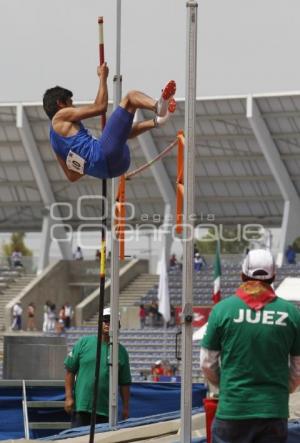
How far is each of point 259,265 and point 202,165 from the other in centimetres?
3662

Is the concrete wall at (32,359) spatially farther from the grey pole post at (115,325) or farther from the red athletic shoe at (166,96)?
the red athletic shoe at (166,96)

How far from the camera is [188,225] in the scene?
23.3ft

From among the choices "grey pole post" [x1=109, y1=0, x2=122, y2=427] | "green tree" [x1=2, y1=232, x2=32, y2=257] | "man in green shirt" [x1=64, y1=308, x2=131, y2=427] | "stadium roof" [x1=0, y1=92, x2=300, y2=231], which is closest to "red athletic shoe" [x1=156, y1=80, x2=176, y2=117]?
"grey pole post" [x1=109, y1=0, x2=122, y2=427]

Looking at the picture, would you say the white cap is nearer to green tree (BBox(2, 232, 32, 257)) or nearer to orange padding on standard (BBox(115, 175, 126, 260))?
orange padding on standard (BBox(115, 175, 126, 260))

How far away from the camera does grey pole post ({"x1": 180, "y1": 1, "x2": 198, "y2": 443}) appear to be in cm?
706

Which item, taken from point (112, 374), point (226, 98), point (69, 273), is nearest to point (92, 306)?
point (69, 273)

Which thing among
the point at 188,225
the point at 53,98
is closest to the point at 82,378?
the point at 53,98

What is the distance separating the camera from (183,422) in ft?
23.3

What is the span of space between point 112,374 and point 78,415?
446 millimetres

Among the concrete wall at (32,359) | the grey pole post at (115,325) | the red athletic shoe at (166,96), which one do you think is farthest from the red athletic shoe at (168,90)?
the concrete wall at (32,359)

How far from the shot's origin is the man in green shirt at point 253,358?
5.59m

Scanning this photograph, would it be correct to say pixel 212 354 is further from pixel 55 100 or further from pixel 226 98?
pixel 226 98

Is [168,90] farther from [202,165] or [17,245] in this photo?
[17,245]

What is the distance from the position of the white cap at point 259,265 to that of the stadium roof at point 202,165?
32850 millimetres
